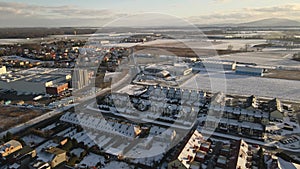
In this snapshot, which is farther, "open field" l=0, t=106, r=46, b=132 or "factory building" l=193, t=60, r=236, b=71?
"factory building" l=193, t=60, r=236, b=71

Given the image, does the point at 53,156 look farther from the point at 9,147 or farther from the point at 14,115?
the point at 14,115

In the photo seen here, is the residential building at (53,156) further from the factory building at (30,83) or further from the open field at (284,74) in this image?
the open field at (284,74)

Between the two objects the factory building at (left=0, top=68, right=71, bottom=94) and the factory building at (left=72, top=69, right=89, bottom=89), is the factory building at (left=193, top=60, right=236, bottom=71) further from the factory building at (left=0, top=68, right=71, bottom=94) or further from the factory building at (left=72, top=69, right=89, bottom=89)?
the factory building at (left=0, top=68, right=71, bottom=94)

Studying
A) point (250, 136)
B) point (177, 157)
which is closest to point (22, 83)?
point (177, 157)

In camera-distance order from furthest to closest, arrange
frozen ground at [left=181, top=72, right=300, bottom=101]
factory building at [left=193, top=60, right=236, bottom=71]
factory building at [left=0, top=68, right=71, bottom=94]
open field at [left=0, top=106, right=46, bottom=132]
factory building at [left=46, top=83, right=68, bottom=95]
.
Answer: factory building at [left=193, top=60, right=236, bottom=71] < factory building at [left=0, top=68, right=71, bottom=94] < factory building at [left=46, top=83, right=68, bottom=95] < frozen ground at [left=181, top=72, right=300, bottom=101] < open field at [left=0, top=106, right=46, bottom=132]

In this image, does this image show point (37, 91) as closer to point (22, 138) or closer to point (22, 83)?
point (22, 83)

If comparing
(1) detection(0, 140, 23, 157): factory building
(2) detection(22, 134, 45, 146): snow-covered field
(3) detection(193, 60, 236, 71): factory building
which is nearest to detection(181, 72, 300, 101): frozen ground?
(3) detection(193, 60, 236, 71): factory building

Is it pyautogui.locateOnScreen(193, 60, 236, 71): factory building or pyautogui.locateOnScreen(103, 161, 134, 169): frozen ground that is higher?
pyautogui.locateOnScreen(193, 60, 236, 71): factory building
